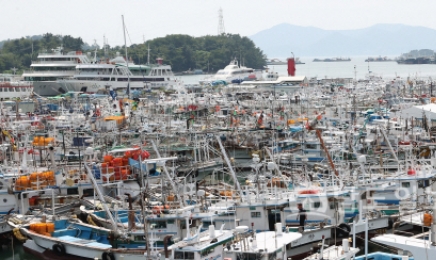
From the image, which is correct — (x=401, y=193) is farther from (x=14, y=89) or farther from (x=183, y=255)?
(x=14, y=89)

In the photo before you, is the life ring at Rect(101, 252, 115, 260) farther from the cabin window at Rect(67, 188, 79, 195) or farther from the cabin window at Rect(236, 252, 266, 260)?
the cabin window at Rect(67, 188, 79, 195)

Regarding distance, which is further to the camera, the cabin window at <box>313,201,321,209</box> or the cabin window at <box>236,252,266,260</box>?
the cabin window at <box>313,201,321,209</box>

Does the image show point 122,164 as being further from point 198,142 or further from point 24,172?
point 198,142

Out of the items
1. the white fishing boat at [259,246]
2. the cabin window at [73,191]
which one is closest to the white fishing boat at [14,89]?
the cabin window at [73,191]

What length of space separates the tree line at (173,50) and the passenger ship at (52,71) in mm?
34424

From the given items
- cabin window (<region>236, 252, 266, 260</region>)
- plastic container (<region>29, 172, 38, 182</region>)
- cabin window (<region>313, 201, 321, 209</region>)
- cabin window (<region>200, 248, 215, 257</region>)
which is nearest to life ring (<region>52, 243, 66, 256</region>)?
plastic container (<region>29, 172, 38, 182</region>)

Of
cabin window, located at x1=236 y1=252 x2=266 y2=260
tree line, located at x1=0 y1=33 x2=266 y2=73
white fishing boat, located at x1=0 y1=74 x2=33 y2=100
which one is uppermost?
tree line, located at x1=0 y1=33 x2=266 y2=73

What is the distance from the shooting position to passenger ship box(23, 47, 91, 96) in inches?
2948

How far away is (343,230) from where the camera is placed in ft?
65.5

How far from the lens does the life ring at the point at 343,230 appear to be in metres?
19.9

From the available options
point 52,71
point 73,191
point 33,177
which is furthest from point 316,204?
point 52,71

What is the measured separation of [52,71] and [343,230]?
61.8 m

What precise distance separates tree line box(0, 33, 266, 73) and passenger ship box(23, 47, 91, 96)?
34.4 m

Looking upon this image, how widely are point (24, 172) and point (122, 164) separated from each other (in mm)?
4033
